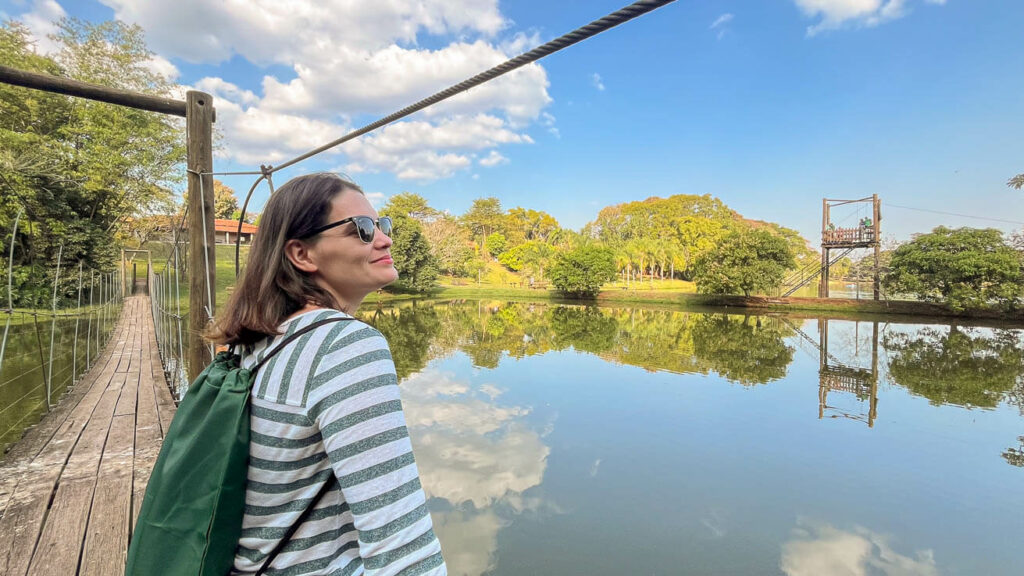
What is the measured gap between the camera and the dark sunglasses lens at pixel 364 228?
79 cm

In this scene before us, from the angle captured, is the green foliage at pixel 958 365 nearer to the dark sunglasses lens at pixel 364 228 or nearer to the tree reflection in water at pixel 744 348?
the tree reflection in water at pixel 744 348

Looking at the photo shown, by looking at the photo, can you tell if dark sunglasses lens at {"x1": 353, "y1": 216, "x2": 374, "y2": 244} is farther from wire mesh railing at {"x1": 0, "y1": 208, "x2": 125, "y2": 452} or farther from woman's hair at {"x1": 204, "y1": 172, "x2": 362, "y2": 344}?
wire mesh railing at {"x1": 0, "y1": 208, "x2": 125, "y2": 452}

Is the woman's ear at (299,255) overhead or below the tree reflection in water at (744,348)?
overhead

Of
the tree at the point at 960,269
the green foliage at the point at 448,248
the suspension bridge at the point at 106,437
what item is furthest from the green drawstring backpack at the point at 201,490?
the green foliage at the point at 448,248

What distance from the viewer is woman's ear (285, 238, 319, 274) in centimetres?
76

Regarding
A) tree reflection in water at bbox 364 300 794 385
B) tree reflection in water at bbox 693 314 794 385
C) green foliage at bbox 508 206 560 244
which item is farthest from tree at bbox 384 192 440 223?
tree reflection in water at bbox 693 314 794 385

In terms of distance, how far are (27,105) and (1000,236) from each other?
100 feet

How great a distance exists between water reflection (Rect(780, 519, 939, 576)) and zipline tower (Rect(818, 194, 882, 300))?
1926 cm

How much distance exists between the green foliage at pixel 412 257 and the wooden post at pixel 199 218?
21651 millimetres

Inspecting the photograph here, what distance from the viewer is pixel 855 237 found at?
20.0 meters

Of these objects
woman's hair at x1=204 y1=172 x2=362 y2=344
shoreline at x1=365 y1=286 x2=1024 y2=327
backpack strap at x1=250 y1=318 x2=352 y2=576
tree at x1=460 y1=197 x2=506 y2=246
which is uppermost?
tree at x1=460 y1=197 x2=506 y2=246

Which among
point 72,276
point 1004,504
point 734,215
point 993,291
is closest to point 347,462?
point 1004,504

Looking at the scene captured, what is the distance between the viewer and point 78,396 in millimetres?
3957

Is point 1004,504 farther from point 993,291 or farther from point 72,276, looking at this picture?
point 72,276
